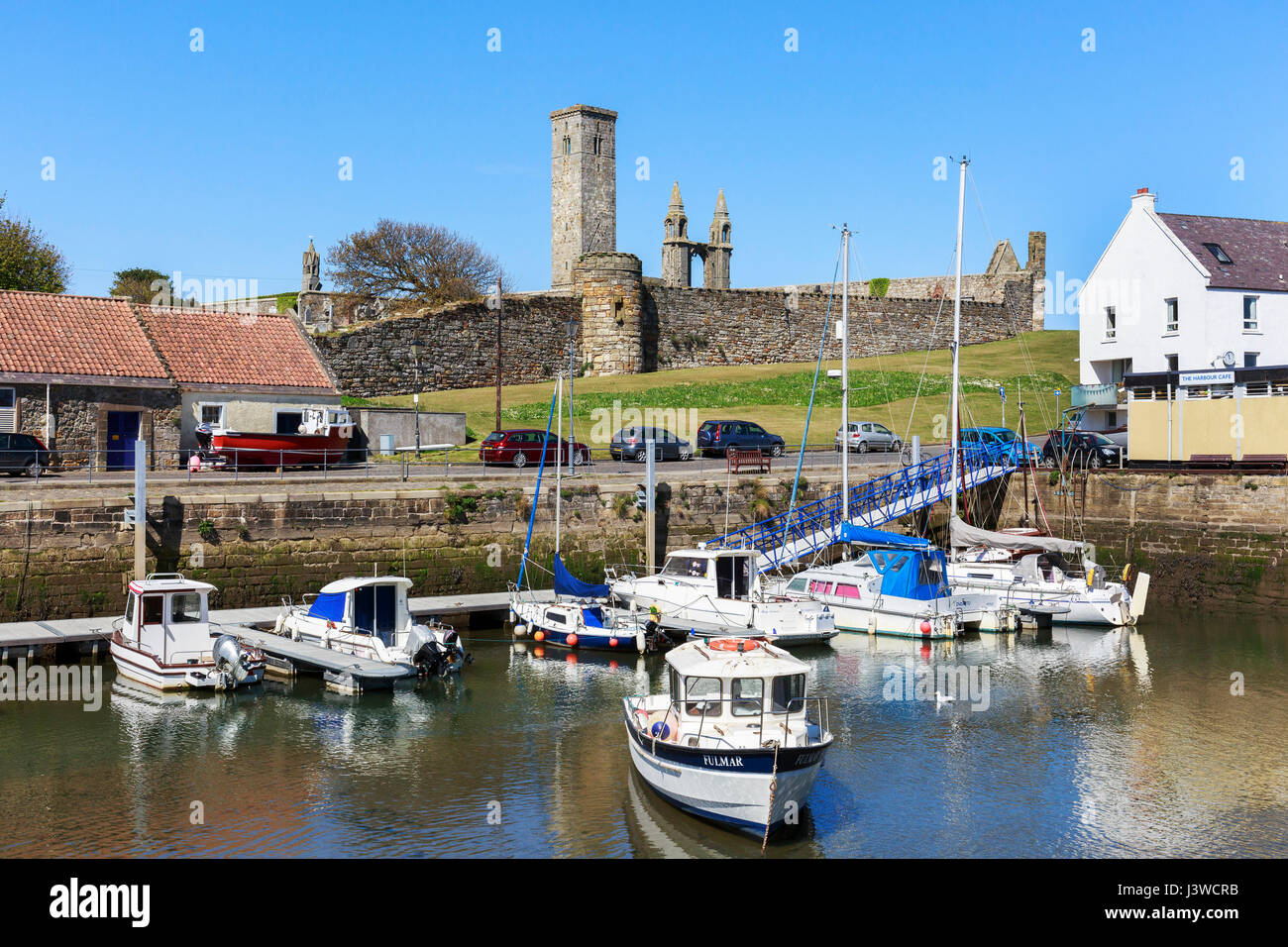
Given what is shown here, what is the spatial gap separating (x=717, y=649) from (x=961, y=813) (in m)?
3.87

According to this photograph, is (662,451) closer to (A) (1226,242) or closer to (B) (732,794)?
(A) (1226,242)

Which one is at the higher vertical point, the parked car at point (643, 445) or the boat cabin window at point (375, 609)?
the parked car at point (643, 445)

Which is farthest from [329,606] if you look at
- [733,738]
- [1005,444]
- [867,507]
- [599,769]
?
[1005,444]

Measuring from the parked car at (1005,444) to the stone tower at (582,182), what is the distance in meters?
38.3

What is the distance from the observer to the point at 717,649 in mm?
16547

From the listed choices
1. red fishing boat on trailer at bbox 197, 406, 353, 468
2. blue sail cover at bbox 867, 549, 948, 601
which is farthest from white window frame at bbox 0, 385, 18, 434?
blue sail cover at bbox 867, 549, 948, 601

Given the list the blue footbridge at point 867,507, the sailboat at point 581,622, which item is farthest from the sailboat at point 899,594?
the sailboat at point 581,622

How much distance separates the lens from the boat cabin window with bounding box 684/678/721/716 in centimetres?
1577

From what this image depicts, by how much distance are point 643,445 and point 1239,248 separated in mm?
23332

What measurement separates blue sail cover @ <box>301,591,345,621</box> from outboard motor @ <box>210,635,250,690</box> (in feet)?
8.05

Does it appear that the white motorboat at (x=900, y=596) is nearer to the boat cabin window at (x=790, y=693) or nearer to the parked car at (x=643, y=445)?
the parked car at (x=643, y=445)

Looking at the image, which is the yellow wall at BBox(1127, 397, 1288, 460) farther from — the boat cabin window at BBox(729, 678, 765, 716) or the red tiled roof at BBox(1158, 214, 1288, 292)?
the boat cabin window at BBox(729, 678, 765, 716)

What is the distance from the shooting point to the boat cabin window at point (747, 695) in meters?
15.7
